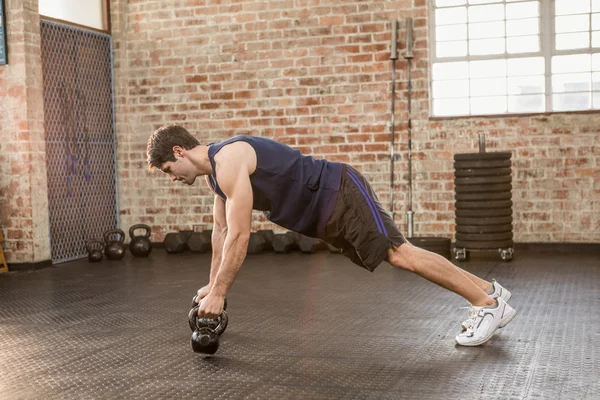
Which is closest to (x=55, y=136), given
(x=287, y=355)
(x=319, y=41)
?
(x=319, y=41)

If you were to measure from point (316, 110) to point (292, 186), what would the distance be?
14.2 ft

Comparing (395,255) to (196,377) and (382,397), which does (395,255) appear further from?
(196,377)

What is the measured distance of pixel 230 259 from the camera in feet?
10.5

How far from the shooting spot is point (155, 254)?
25.6 feet

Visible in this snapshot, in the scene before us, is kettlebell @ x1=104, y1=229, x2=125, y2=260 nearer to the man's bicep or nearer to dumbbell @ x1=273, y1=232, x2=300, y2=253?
dumbbell @ x1=273, y1=232, x2=300, y2=253

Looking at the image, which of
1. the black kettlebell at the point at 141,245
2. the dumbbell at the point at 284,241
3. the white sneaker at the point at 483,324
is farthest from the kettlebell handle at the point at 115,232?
the white sneaker at the point at 483,324

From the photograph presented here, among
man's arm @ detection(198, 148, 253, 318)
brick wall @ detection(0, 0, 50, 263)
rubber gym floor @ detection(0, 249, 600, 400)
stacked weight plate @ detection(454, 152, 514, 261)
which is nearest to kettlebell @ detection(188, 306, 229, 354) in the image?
rubber gym floor @ detection(0, 249, 600, 400)

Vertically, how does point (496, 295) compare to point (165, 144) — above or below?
below

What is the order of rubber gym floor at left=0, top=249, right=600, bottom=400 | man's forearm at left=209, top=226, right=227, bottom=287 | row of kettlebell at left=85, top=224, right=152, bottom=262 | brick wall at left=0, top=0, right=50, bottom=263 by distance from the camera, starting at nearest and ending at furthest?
rubber gym floor at left=0, top=249, right=600, bottom=400 < man's forearm at left=209, top=226, right=227, bottom=287 < brick wall at left=0, top=0, right=50, bottom=263 < row of kettlebell at left=85, top=224, right=152, bottom=262

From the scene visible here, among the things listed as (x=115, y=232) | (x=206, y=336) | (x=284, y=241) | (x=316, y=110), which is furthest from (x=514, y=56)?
(x=206, y=336)

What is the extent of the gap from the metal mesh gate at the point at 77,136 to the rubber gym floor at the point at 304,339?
127 cm

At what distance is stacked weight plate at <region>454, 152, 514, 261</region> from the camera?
6.44 metres

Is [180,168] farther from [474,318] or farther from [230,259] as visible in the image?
[474,318]

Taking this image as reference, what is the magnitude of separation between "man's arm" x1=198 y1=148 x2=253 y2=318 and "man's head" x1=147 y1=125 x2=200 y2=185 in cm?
18
